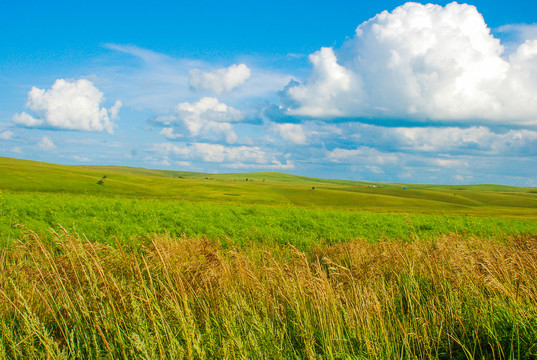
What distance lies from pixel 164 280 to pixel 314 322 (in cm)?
366

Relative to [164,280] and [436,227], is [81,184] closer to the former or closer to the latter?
[436,227]

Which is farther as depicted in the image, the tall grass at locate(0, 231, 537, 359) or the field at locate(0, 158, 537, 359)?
the field at locate(0, 158, 537, 359)

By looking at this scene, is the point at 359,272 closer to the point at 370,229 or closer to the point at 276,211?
the point at 370,229

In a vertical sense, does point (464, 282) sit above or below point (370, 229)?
above

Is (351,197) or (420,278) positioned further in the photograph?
(351,197)

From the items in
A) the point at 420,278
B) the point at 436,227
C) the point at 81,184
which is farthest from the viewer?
the point at 81,184

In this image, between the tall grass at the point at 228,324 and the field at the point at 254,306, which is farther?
the field at the point at 254,306

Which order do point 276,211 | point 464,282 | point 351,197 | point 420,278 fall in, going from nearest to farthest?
1. point 464,282
2. point 420,278
3. point 276,211
4. point 351,197

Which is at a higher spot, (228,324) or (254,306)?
(228,324)

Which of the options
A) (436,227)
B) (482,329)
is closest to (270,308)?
(482,329)

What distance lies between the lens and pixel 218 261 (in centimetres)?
768

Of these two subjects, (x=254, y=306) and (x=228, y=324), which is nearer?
(x=228, y=324)

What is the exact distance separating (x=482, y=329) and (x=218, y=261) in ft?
15.9

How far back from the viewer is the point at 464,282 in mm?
7219
